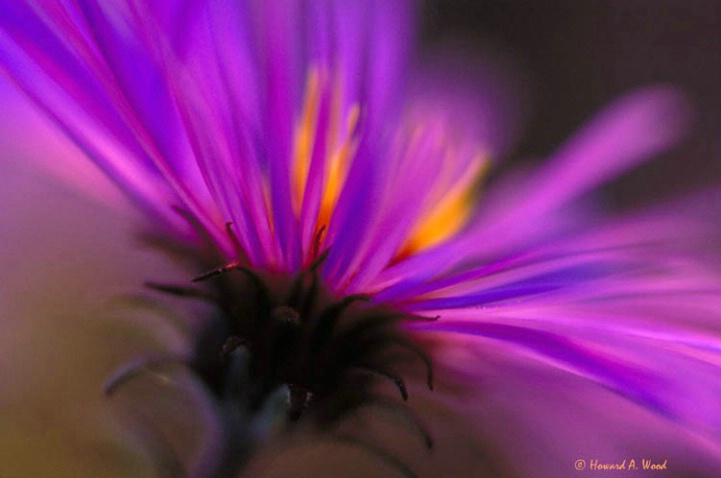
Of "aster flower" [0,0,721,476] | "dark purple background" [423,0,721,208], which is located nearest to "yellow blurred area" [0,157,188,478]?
"aster flower" [0,0,721,476]

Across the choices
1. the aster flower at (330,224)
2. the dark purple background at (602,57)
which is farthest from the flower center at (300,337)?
the dark purple background at (602,57)

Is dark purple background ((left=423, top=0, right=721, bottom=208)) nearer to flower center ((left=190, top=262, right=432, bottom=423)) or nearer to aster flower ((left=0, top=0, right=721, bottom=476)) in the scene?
aster flower ((left=0, top=0, right=721, bottom=476))

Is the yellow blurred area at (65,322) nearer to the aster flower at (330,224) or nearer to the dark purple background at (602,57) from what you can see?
the aster flower at (330,224)

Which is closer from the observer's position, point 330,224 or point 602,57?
point 330,224

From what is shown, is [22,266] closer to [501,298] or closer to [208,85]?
[208,85]

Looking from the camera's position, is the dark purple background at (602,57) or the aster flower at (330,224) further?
the dark purple background at (602,57)

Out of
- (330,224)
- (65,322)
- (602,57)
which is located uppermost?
(602,57)

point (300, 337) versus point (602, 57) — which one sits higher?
point (602, 57)

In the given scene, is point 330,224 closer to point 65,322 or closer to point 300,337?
point 300,337

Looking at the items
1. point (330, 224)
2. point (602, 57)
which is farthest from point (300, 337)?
point (602, 57)
